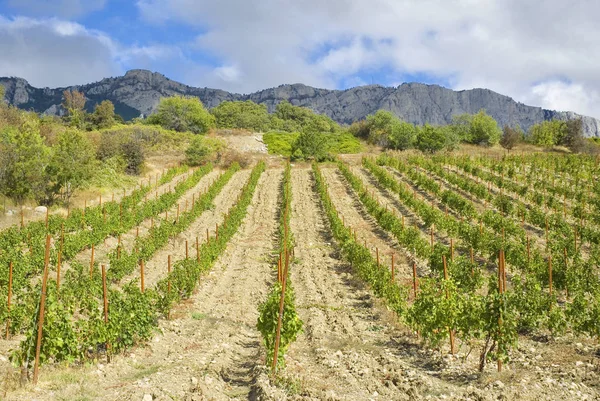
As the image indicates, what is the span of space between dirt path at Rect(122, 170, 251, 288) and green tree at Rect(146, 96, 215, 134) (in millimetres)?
25350

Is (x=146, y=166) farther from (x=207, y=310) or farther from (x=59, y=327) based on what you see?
(x=59, y=327)

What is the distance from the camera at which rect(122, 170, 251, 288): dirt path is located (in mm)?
13688

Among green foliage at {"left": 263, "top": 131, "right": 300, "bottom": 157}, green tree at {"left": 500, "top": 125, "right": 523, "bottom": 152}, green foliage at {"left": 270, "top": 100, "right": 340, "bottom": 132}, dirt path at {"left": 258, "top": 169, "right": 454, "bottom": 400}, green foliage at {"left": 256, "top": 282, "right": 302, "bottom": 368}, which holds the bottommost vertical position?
dirt path at {"left": 258, "top": 169, "right": 454, "bottom": 400}

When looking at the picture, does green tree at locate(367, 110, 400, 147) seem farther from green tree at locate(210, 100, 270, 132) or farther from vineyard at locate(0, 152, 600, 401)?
→ vineyard at locate(0, 152, 600, 401)

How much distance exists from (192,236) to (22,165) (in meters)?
8.85

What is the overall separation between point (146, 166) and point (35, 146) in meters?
15.8

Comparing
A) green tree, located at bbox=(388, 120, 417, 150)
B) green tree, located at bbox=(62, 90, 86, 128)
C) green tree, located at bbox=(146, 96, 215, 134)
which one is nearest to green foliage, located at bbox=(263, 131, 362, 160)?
green tree, located at bbox=(388, 120, 417, 150)

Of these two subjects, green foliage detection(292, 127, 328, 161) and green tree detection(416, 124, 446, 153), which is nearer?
green foliage detection(292, 127, 328, 161)

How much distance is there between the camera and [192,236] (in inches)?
773

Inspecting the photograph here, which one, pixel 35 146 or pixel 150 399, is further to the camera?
pixel 35 146

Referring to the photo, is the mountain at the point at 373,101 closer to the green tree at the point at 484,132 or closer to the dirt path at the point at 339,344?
the green tree at the point at 484,132

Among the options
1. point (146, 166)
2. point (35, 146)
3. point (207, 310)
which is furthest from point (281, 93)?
point (207, 310)

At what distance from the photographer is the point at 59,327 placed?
616 centimetres

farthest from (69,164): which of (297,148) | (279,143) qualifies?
(279,143)
